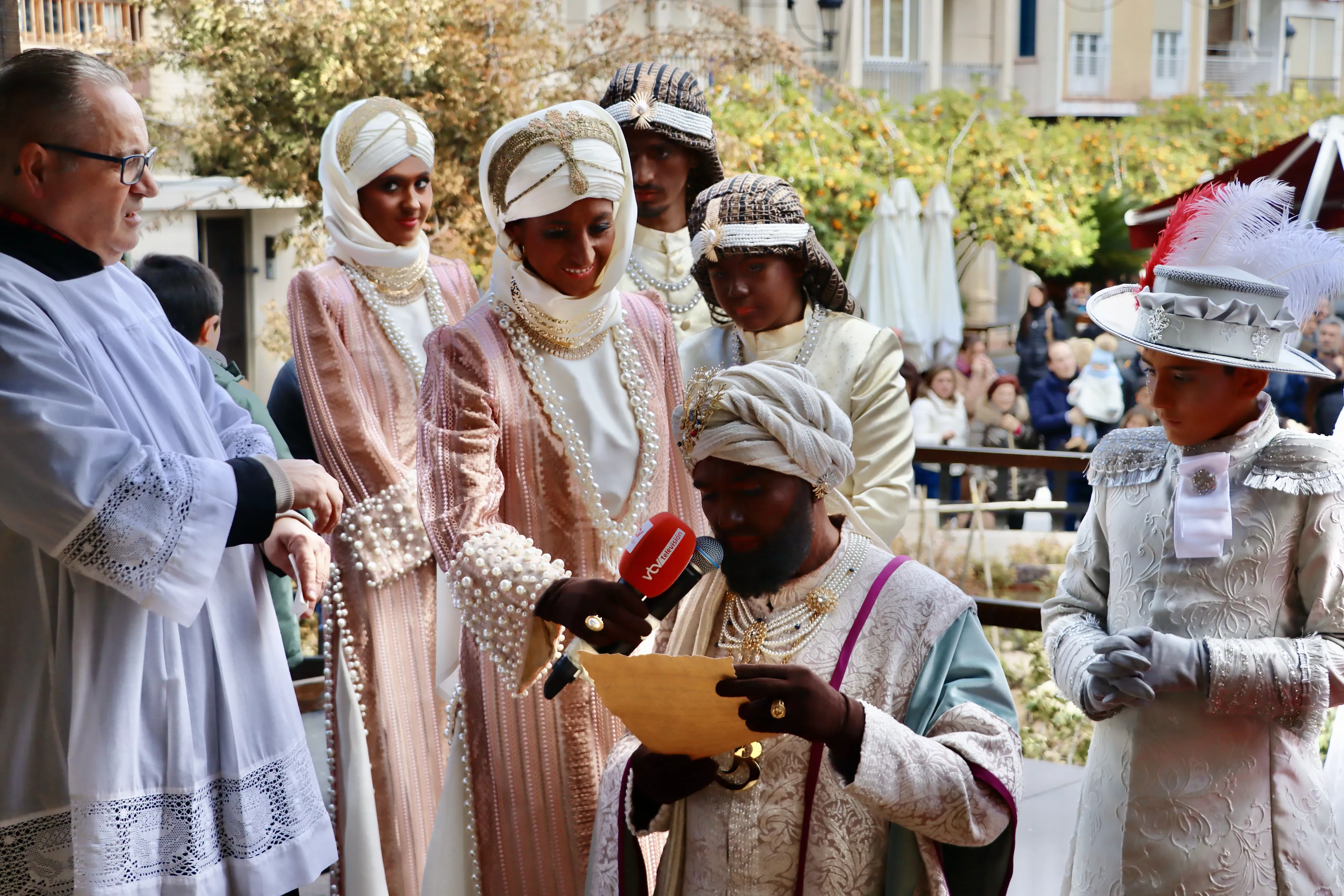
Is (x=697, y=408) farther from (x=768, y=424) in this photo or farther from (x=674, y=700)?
(x=674, y=700)

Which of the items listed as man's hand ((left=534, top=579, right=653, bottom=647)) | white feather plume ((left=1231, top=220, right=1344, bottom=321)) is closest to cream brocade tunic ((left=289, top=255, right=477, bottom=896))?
man's hand ((left=534, top=579, right=653, bottom=647))

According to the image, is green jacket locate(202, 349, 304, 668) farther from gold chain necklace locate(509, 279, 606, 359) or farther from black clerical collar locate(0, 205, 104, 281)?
black clerical collar locate(0, 205, 104, 281)

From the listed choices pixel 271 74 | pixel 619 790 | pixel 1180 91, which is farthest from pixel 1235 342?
pixel 1180 91

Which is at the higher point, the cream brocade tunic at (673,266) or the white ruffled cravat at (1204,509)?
the cream brocade tunic at (673,266)

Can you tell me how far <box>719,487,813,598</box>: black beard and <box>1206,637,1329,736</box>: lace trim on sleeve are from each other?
36.4 inches

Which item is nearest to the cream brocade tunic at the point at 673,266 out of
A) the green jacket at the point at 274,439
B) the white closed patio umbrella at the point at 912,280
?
the green jacket at the point at 274,439

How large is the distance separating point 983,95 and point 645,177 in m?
15.8

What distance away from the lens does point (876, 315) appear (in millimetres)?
13664

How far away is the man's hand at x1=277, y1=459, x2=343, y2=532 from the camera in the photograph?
2420mm

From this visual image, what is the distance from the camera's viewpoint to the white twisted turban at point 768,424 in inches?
88.5

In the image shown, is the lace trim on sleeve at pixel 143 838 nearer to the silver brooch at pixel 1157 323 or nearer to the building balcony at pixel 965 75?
the silver brooch at pixel 1157 323

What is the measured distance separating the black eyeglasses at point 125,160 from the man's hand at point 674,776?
1327 mm

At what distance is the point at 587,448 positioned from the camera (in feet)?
9.71

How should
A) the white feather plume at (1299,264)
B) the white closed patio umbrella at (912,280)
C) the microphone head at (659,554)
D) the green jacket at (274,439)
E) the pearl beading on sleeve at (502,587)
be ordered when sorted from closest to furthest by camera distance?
1. the microphone head at (659,554)
2. the pearl beading on sleeve at (502,587)
3. the white feather plume at (1299,264)
4. the green jacket at (274,439)
5. the white closed patio umbrella at (912,280)
